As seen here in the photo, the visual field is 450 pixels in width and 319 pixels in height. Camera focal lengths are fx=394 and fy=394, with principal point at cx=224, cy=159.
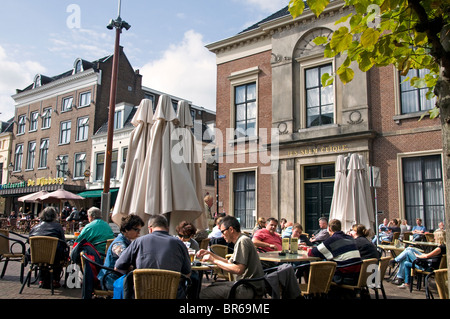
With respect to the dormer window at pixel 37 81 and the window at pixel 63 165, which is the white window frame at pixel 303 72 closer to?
the window at pixel 63 165

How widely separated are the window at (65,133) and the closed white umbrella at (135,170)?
2812 centimetres

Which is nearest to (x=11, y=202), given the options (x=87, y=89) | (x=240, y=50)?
(x=87, y=89)

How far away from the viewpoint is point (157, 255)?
13.4ft

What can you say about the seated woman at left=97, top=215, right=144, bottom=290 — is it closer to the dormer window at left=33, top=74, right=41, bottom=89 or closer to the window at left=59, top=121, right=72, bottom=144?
the window at left=59, top=121, right=72, bottom=144

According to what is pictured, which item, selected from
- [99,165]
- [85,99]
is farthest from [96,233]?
[85,99]

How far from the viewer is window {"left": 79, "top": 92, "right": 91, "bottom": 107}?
32.0m

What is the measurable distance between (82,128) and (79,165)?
303cm

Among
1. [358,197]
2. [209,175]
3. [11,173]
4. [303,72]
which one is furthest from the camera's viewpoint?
[11,173]

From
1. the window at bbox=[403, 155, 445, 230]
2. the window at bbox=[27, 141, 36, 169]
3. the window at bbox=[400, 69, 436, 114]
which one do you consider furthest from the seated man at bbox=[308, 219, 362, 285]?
the window at bbox=[27, 141, 36, 169]

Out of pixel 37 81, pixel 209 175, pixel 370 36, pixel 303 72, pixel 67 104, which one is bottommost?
pixel 370 36

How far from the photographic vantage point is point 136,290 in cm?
373

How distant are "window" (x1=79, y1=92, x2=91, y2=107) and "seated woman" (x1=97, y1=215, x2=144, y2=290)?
28.8m

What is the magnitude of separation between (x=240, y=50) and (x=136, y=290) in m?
17.5

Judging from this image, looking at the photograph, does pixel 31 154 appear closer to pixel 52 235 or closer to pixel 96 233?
pixel 52 235
